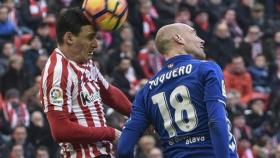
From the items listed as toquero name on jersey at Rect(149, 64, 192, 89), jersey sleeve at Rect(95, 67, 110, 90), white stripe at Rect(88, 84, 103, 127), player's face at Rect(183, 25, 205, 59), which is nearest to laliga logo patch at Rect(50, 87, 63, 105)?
white stripe at Rect(88, 84, 103, 127)

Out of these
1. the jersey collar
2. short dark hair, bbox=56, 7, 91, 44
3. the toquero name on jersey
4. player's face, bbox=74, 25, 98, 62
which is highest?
short dark hair, bbox=56, 7, 91, 44

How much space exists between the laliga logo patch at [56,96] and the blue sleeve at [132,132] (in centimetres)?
60

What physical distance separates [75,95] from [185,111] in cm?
100

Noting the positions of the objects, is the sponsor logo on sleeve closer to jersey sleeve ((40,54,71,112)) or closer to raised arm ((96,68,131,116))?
jersey sleeve ((40,54,71,112))

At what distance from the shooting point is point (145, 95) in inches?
308

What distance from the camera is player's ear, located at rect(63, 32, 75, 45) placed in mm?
8250

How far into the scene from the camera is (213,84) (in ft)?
24.3

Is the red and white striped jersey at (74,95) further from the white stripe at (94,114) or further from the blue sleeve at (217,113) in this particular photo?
the blue sleeve at (217,113)

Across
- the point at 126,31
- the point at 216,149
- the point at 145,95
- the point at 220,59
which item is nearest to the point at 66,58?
the point at 145,95

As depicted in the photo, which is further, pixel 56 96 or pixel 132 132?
pixel 56 96

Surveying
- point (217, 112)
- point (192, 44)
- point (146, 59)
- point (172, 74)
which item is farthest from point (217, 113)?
point (146, 59)

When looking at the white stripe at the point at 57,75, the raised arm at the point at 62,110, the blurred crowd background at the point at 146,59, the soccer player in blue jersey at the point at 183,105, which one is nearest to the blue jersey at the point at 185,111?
the soccer player in blue jersey at the point at 183,105

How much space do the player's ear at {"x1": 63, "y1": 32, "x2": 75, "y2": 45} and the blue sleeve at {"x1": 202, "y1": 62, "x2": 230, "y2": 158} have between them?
1.29m

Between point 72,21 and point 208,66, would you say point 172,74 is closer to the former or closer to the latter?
point 208,66
